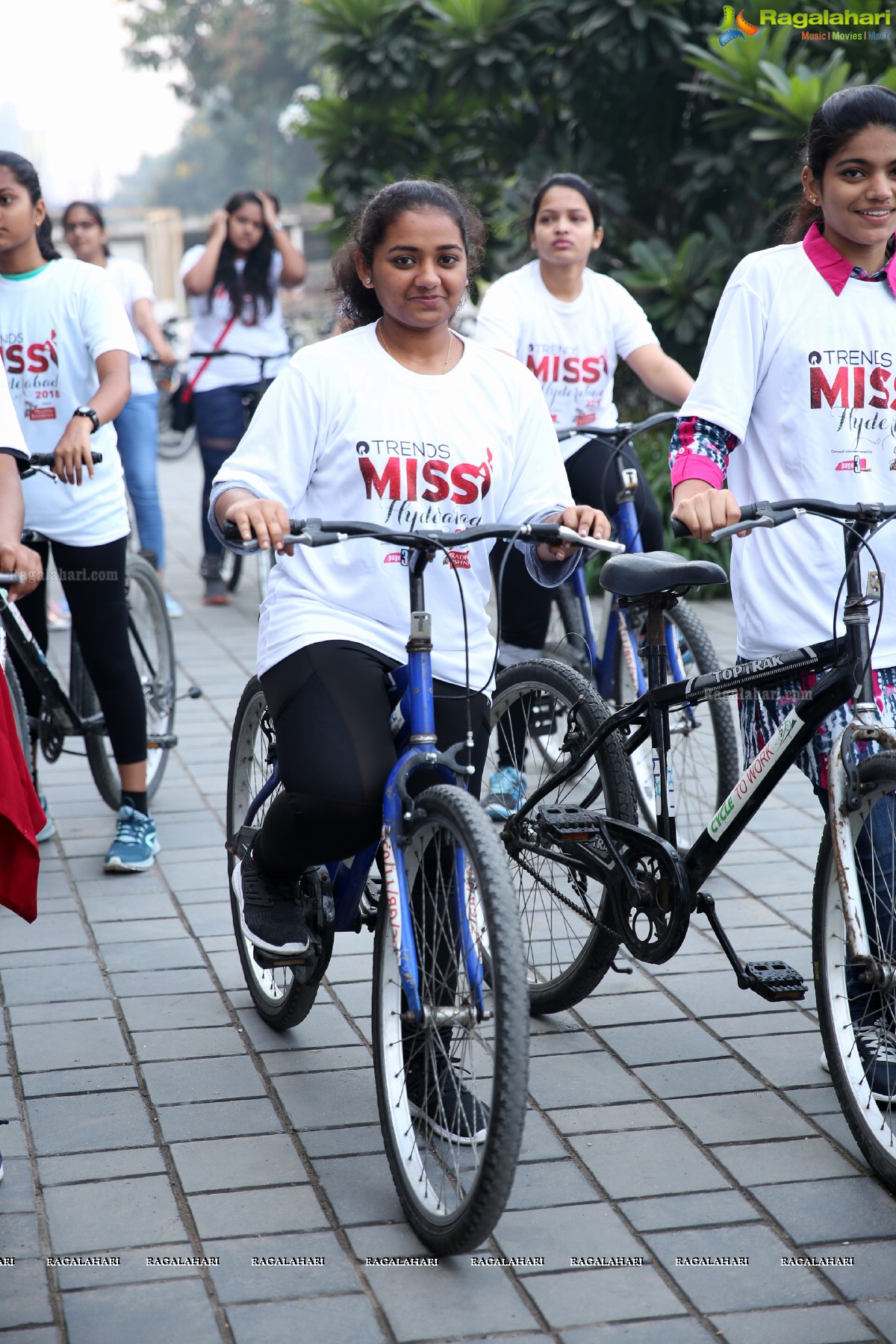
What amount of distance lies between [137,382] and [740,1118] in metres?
6.01

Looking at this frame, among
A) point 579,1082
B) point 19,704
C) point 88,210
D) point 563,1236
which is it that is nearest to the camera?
point 563,1236

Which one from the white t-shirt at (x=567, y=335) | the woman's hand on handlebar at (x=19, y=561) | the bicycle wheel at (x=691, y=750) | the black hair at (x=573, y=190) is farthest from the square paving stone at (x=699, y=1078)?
the black hair at (x=573, y=190)

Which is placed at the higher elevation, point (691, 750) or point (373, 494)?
point (373, 494)

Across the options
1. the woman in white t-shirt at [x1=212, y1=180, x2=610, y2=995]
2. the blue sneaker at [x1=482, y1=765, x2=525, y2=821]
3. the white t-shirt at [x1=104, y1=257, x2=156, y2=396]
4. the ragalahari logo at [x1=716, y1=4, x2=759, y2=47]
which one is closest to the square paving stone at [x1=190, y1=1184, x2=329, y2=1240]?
the woman in white t-shirt at [x1=212, y1=180, x2=610, y2=995]

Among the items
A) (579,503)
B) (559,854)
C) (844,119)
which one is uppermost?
(844,119)

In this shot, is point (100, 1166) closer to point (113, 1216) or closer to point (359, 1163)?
point (113, 1216)

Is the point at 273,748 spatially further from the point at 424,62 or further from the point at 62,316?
the point at 424,62

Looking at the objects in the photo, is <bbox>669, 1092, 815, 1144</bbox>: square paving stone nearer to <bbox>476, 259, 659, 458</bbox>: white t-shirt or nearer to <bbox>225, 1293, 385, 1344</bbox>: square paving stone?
<bbox>225, 1293, 385, 1344</bbox>: square paving stone

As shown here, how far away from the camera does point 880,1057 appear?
121 inches

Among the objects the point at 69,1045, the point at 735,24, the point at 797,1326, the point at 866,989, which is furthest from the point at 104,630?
the point at 735,24

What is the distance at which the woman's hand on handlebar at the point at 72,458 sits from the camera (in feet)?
14.2

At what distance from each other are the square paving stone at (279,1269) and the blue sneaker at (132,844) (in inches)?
88.1

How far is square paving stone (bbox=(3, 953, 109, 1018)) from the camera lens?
3.91 metres

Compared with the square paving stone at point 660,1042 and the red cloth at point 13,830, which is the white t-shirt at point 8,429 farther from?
the square paving stone at point 660,1042
